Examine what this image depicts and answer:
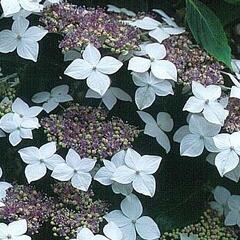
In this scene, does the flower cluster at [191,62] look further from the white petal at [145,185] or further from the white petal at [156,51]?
the white petal at [145,185]

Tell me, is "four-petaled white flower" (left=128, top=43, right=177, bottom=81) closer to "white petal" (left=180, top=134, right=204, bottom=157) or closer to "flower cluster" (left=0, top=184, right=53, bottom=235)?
"white petal" (left=180, top=134, right=204, bottom=157)

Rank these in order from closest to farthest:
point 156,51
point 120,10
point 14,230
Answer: point 14,230 < point 156,51 < point 120,10

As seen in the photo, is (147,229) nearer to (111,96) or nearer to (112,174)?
(112,174)

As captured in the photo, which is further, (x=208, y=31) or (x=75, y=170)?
(x=208, y=31)

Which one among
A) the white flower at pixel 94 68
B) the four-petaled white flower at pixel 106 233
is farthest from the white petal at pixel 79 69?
the four-petaled white flower at pixel 106 233

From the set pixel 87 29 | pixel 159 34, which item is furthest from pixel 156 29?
pixel 87 29

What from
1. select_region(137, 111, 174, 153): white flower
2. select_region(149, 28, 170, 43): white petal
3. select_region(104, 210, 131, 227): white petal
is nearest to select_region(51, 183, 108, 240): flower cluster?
select_region(104, 210, 131, 227): white petal
